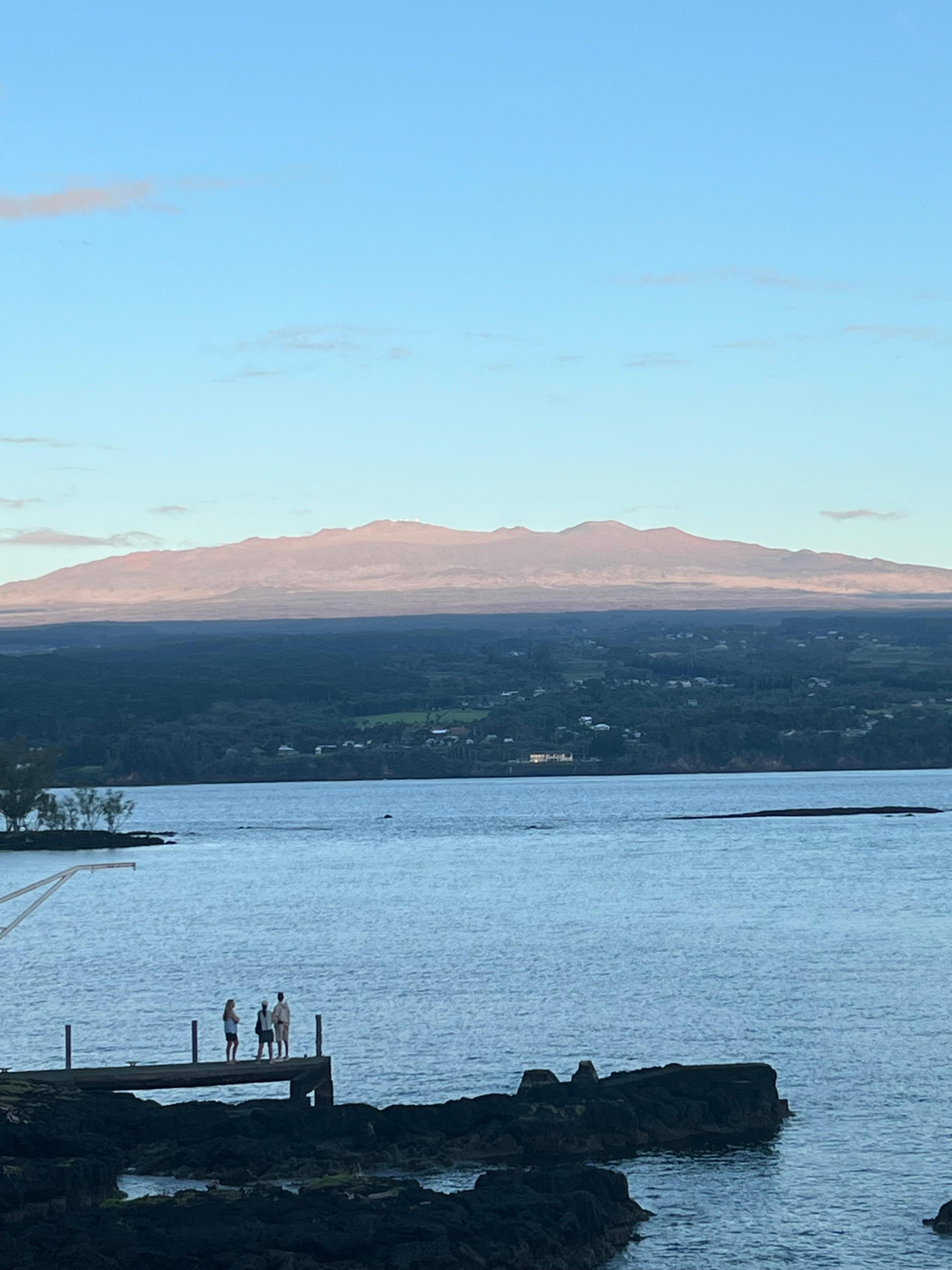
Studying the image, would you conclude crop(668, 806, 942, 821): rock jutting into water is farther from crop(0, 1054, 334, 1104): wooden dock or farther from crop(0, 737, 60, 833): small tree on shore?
crop(0, 1054, 334, 1104): wooden dock

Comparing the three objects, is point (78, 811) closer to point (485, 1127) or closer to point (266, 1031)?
point (266, 1031)

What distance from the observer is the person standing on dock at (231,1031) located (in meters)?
44.0

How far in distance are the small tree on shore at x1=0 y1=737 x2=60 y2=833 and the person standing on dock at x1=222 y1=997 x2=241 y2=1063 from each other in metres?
119

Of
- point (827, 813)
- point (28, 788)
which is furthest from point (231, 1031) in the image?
point (827, 813)

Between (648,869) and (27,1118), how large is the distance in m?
93.0

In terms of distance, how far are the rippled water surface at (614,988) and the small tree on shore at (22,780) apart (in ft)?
70.9

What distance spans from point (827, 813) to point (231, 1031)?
157 metres

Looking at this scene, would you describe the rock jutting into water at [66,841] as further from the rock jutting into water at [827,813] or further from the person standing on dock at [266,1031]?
the person standing on dock at [266,1031]

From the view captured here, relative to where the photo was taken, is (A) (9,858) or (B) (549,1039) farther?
(A) (9,858)

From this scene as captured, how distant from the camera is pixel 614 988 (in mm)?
66062

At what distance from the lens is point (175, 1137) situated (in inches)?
1543

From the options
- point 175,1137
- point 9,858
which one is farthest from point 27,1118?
point 9,858

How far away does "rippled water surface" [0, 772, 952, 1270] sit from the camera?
3659cm

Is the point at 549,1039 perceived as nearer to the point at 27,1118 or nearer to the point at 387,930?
the point at 27,1118
